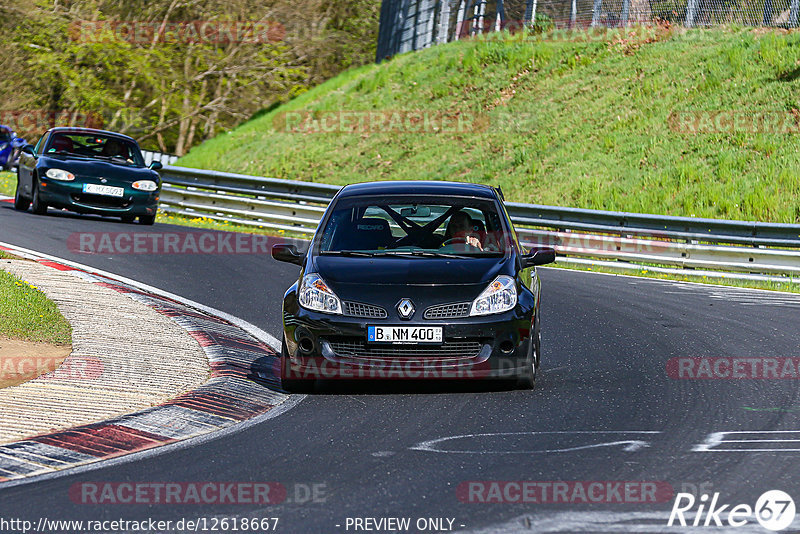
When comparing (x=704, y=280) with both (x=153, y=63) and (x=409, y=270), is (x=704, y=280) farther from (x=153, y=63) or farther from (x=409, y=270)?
(x=153, y=63)

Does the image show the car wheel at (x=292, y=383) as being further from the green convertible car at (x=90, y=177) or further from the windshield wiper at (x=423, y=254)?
the green convertible car at (x=90, y=177)

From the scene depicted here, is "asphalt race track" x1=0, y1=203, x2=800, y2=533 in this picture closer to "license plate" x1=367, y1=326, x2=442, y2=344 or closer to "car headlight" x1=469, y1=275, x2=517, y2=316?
"license plate" x1=367, y1=326, x2=442, y2=344

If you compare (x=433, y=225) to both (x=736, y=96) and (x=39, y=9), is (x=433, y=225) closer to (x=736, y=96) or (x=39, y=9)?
(x=736, y=96)

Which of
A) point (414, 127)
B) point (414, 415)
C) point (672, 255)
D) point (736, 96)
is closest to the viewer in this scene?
point (414, 415)

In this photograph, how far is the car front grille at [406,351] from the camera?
820cm

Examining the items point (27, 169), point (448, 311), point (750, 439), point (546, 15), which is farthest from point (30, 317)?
point (546, 15)

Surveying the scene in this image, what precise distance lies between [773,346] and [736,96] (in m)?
18.0

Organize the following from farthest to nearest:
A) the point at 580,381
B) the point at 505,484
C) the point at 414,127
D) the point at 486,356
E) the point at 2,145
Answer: the point at 2,145, the point at 414,127, the point at 580,381, the point at 486,356, the point at 505,484

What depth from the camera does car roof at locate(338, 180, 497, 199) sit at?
9.65 m

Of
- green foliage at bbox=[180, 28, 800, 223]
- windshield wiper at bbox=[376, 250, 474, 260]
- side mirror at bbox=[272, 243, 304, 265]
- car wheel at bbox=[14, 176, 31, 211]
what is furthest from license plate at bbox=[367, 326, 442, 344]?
green foliage at bbox=[180, 28, 800, 223]

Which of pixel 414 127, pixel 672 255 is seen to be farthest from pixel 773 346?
pixel 414 127

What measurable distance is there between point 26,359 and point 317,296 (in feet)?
7.49

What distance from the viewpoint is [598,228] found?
19.8m

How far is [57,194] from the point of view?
2038 cm
